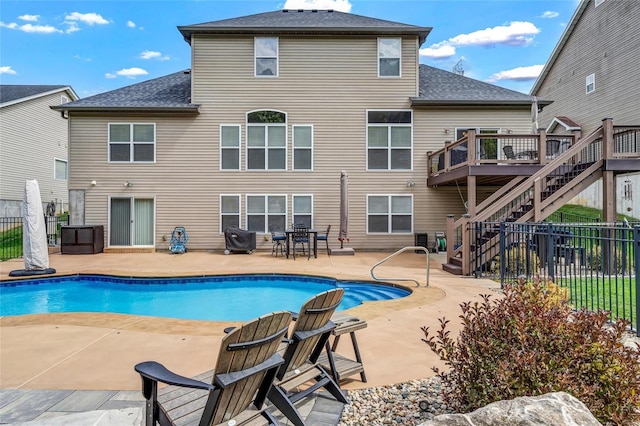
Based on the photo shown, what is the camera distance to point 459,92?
14.5m

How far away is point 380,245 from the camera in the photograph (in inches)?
559

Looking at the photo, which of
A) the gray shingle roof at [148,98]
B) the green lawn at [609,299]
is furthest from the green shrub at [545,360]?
the gray shingle roof at [148,98]

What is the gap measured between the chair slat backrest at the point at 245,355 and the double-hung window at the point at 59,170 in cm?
2446

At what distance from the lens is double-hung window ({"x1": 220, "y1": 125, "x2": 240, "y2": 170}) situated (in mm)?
14109

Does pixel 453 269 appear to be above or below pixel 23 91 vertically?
below

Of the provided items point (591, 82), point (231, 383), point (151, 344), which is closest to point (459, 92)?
point (591, 82)

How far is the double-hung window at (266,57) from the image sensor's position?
14102 mm

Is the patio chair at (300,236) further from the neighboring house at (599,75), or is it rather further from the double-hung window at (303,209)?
the neighboring house at (599,75)

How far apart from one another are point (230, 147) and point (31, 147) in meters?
12.9

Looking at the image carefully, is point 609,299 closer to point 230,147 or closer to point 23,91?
point 230,147

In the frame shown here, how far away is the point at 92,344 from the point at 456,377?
3.84 meters

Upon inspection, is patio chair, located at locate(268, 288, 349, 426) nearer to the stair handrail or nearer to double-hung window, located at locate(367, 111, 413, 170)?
the stair handrail

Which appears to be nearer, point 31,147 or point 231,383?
point 231,383

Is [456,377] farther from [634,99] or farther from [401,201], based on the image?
[634,99]
